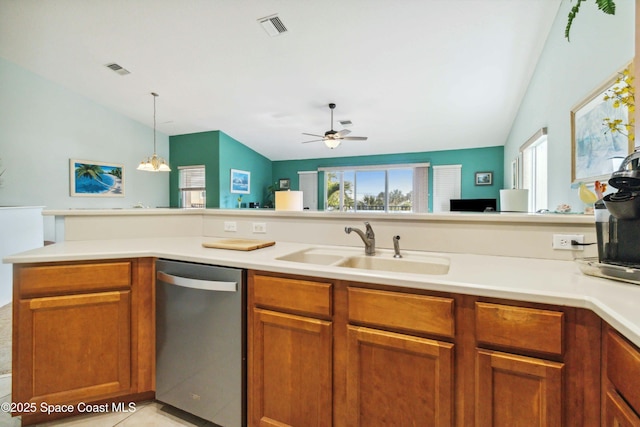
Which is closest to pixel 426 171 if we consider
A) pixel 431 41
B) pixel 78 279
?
pixel 431 41

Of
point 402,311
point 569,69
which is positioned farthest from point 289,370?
point 569,69

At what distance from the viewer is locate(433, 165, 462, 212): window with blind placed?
706cm

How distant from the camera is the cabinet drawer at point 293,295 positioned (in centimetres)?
118

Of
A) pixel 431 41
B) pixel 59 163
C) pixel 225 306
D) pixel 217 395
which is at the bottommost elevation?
pixel 217 395

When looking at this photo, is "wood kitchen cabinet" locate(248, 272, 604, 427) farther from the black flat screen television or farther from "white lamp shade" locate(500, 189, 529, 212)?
the black flat screen television

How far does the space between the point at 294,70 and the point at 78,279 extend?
3698 millimetres

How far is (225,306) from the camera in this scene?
136cm

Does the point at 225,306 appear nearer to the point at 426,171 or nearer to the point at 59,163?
the point at 59,163

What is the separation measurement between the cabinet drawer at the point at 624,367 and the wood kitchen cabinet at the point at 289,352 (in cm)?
85

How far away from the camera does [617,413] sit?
735mm

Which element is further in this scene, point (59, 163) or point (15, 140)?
point (59, 163)

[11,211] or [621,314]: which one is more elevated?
[11,211]

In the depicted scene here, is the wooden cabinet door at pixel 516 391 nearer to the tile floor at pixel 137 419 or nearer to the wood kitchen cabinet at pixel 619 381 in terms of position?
the wood kitchen cabinet at pixel 619 381

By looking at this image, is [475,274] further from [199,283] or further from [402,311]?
[199,283]
